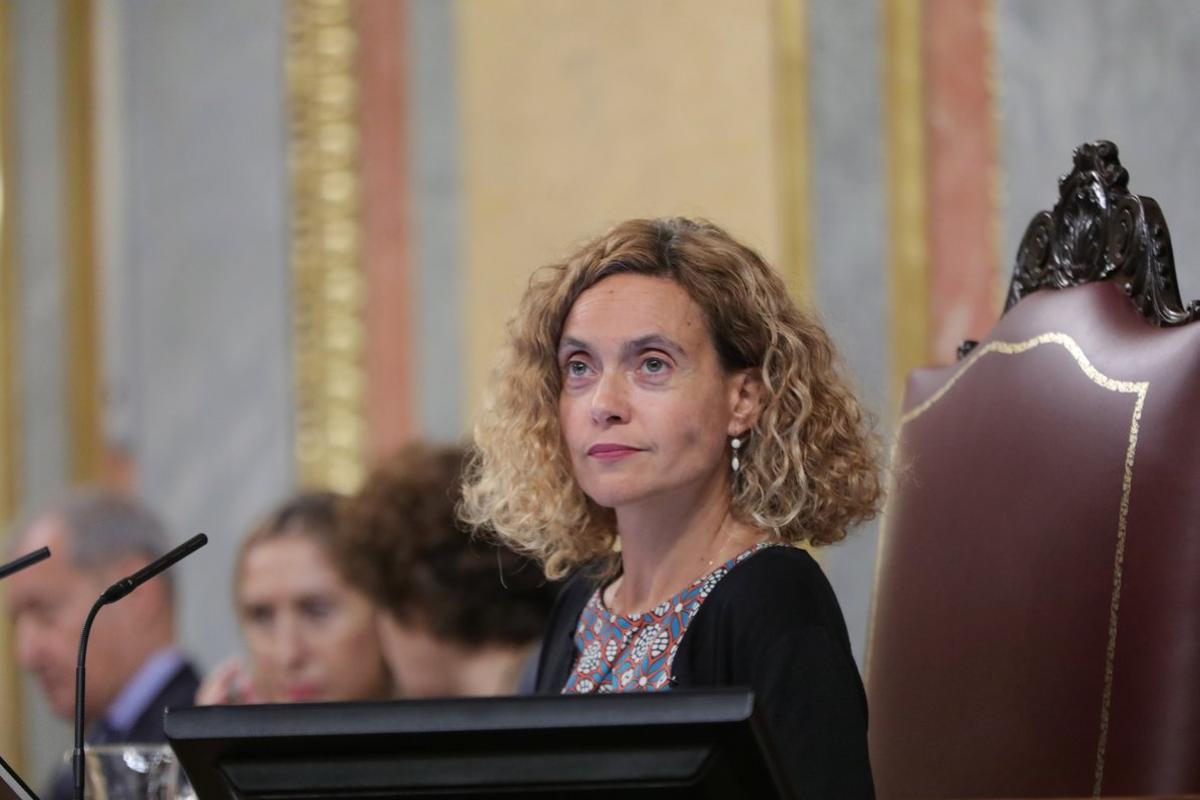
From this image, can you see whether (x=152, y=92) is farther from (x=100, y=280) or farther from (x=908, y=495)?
(x=908, y=495)

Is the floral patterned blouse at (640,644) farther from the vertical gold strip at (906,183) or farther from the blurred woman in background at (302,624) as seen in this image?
the vertical gold strip at (906,183)

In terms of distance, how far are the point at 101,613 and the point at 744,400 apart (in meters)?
2.59

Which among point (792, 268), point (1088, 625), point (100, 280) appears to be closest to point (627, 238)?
point (1088, 625)

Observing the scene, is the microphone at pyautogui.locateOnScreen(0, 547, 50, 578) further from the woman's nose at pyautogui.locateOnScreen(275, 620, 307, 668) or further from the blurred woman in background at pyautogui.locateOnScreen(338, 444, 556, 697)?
the woman's nose at pyautogui.locateOnScreen(275, 620, 307, 668)

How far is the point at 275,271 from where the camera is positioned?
5.82m

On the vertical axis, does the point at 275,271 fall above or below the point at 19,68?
below

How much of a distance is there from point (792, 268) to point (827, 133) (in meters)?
0.29

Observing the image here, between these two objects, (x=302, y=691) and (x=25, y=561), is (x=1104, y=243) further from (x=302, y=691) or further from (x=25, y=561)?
(x=302, y=691)

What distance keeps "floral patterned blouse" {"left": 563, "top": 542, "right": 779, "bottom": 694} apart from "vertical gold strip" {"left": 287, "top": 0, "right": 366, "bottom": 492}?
3130mm

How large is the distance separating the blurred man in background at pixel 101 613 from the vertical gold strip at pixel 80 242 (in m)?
2.19

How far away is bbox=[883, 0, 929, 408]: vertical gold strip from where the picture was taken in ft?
13.5

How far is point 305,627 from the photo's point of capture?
408 cm

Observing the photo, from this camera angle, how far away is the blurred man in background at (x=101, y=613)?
461 centimetres

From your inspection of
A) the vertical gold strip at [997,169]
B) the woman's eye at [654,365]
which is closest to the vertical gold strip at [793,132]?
the vertical gold strip at [997,169]
